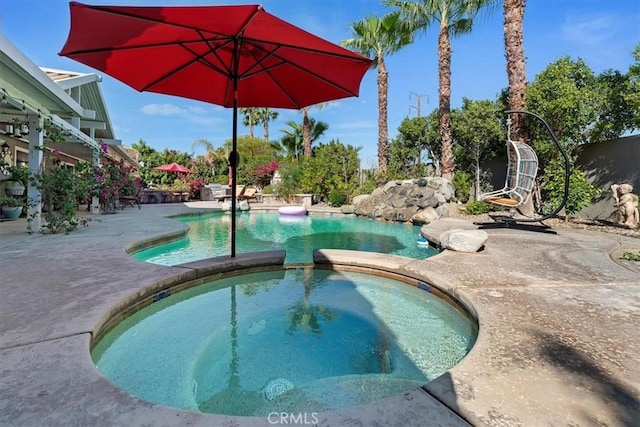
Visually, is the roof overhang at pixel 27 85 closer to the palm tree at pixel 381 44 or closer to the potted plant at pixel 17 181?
the potted plant at pixel 17 181

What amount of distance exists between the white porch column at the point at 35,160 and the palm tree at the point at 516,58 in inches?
435

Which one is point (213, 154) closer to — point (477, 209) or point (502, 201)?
point (477, 209)

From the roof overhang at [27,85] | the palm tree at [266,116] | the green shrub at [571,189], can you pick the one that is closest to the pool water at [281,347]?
the roof overhang at [27,85]

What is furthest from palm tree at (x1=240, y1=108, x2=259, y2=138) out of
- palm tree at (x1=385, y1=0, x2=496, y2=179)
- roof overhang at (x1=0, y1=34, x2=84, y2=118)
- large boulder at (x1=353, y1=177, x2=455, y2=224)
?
roof overhang at (x1=0, y1=34, x2=84, y2=118)

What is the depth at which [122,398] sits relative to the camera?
131 cm

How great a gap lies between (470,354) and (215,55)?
385 centimetres

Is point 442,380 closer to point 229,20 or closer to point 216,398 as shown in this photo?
point 216,398

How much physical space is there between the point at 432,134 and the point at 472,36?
4323 mm

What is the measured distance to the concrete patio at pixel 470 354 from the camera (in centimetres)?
124

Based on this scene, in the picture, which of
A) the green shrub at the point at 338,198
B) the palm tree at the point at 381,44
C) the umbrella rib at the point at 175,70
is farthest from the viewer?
the green shrub at the point at 338,198

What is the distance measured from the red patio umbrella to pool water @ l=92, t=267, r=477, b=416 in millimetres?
1543

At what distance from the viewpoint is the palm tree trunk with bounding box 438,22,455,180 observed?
40.8ft

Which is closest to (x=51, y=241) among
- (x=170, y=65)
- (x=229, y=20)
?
(x=170, y=65)

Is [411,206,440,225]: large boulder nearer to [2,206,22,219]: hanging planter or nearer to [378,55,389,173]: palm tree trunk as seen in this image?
[378,55,389,173]: palm tree trunk
